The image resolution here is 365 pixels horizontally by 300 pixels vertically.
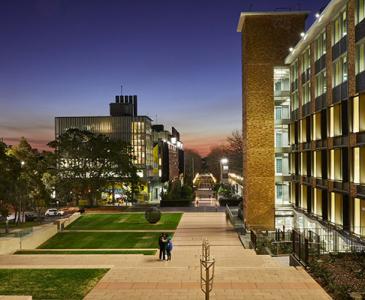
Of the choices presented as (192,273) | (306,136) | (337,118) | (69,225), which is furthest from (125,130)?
(192,273)

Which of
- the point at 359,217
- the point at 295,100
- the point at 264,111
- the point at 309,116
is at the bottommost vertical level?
the point at 359,217

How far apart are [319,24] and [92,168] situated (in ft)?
152

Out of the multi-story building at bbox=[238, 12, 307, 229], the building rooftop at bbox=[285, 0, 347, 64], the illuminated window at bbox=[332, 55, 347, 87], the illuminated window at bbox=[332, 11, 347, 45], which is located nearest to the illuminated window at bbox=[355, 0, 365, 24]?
the building rooftop at bbox=[285, 0, 347, 64]

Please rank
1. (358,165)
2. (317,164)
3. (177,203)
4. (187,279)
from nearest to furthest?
1. (187,279)
2. (358,165)
3. (317,164)
4. (177,203)

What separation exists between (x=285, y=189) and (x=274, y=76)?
438 inches

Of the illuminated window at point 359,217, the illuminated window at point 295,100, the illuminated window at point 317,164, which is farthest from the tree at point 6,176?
the illuminated window at point 359,217

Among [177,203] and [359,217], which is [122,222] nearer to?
[177,203]

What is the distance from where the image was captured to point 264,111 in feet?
147

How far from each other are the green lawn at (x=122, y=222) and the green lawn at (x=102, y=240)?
3679 mm

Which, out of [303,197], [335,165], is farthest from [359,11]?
[303,197]

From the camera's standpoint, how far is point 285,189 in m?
46.3

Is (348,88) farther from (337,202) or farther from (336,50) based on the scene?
(337,202)

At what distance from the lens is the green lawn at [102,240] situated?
35781 millimetres

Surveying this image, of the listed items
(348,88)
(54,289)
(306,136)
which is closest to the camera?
(54,289)
